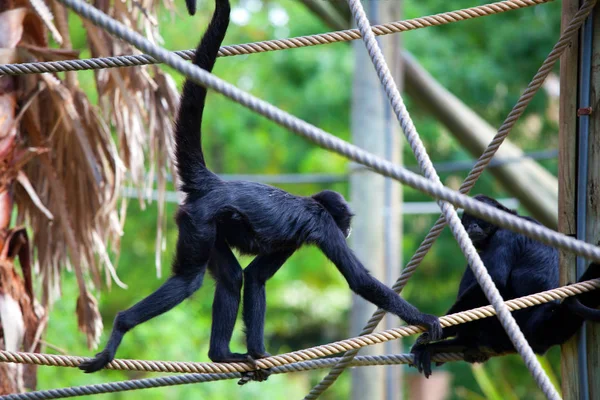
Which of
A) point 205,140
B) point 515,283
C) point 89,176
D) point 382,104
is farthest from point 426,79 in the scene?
point 205,140

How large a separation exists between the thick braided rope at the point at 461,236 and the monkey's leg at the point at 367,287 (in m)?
0.77

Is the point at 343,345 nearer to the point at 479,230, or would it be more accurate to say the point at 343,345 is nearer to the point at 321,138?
the point at 321,138

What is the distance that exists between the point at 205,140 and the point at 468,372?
7593 millimetres

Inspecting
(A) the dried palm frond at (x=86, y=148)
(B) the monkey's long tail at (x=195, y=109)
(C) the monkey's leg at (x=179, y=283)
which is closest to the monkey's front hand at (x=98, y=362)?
(C) the monkey's leg at (x=179, y=283)

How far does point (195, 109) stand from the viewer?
13.5ft

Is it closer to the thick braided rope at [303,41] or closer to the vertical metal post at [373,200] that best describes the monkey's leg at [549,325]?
the thick braided rope at [303,41]

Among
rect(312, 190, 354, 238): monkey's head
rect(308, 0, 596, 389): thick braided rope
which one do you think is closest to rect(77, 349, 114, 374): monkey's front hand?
rect(308, 0, 596, 389): thick braided rope

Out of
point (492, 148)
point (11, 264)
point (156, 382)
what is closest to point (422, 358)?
point (492, 148)

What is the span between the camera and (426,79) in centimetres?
855

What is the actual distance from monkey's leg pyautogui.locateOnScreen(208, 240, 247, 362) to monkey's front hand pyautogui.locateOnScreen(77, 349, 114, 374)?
28.4 inches

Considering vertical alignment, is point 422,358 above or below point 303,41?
below

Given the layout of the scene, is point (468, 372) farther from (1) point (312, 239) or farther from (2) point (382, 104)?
(1) point (312, 239)

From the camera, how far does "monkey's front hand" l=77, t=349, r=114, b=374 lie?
369cm

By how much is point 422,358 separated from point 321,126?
10397mm
